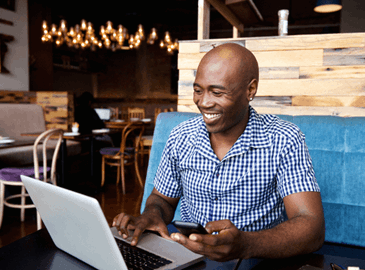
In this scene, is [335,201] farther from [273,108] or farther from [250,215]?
[273,108]

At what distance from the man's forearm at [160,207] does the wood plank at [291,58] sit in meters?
1.18

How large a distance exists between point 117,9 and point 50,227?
797 centimetres

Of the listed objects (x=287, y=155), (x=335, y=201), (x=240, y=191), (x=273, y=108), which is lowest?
(x=335, y=201)

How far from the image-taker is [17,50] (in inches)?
216

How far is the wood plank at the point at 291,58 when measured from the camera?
188cm

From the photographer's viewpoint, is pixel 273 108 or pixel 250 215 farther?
pixel 273 108

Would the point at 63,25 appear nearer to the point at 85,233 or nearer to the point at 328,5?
the point at 328,5

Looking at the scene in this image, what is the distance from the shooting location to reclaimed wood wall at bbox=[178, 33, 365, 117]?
5.92 ft

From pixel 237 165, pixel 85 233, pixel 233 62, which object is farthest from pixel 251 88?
pixel 85 233

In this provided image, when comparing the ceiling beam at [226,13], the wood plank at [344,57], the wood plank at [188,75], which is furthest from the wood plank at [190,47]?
the wood plank at [344,57]

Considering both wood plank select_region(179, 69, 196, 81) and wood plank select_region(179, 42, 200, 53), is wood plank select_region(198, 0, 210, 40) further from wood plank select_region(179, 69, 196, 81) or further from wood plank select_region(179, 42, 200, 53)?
wood plank select_region(179, 69, 196, 81)

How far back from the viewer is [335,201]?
1354 mm

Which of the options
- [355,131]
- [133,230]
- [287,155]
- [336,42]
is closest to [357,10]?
[336,42]

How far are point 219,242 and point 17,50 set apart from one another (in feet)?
19.2
